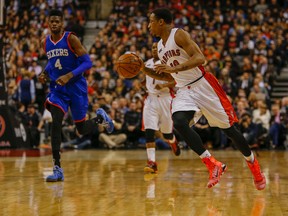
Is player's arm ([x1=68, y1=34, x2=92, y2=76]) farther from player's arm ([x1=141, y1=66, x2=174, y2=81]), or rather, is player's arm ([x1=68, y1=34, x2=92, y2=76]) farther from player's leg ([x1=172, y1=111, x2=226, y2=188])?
player's leg ([x1=172, y1=111, x2=226, y2=188])

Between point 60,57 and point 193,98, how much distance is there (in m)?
2.04

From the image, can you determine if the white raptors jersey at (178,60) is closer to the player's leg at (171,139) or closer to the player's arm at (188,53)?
the player's arm at (188,53)

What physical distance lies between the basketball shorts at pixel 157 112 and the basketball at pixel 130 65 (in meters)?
2.53

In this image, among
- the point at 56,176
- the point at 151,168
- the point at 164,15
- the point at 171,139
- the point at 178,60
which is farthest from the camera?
the point at 171,139

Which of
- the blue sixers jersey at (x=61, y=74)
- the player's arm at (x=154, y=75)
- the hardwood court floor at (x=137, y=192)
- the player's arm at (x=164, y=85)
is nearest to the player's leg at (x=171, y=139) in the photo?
the hardwood court floor at (x=137, y=192)

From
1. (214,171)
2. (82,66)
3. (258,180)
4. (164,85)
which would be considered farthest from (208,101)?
(164,85)

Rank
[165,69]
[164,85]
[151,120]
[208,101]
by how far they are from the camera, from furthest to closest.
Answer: [151,120] < [164,85] < [208,101] < [165,69]

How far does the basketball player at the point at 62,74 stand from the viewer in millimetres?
7746

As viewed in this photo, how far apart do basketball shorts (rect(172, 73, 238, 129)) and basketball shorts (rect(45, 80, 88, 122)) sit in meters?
1.72

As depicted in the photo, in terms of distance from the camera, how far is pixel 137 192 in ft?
21.2

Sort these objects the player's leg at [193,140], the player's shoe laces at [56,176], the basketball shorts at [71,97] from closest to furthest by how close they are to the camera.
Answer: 1. the player's leg at [193,140]
2. the player's shoe laces at [56,176]
3. the basketball shorts at [71,97]

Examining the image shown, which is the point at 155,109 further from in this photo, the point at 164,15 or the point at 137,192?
the point at 137,192

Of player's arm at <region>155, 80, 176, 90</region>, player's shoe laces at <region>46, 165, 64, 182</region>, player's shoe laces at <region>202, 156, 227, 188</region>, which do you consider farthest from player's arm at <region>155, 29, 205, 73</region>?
player's arm at <region>155, 80, 176, 90</region>

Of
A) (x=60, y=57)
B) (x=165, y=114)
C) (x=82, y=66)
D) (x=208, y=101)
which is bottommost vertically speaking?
(x=165, y=114)
